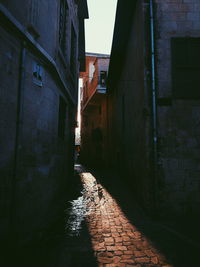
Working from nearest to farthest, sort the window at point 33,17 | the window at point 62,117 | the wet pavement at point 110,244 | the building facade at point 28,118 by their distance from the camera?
the wet pavement at point 110,244 < the building facade at point 28,118 < the window at point 33,17 < the window at point 62,117

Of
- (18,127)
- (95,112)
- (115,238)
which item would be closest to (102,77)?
(95,112)

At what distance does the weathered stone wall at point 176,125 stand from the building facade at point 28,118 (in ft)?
10.5

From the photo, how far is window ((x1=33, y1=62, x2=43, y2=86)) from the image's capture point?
423cm

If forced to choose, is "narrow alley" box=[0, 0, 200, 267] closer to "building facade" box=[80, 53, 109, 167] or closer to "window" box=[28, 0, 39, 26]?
"window" box=[28, 0, 39, 26]

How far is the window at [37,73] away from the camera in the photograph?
13.9 feet

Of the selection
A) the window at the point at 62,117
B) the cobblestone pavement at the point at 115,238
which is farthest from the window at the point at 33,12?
the cobblestone pavement at the point at 115,238

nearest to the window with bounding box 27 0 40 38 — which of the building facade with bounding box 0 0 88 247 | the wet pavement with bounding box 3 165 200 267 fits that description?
the building facade with bounding box 0 0 88 247

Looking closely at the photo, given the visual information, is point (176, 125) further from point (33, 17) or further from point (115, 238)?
point (33, 17)

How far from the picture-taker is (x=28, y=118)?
4.03 m

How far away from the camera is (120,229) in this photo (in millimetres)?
4250

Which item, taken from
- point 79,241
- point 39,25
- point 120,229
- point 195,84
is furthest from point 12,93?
point 195,84

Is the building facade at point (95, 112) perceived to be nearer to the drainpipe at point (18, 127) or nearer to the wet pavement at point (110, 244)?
the wet pavement at point (110, 244)

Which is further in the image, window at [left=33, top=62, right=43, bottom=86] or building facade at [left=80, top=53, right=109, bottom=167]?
building facade at [left=80, top=53, right=109, bottom=167]

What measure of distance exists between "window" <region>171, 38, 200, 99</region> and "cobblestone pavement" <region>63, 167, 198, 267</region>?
386 centimetres
